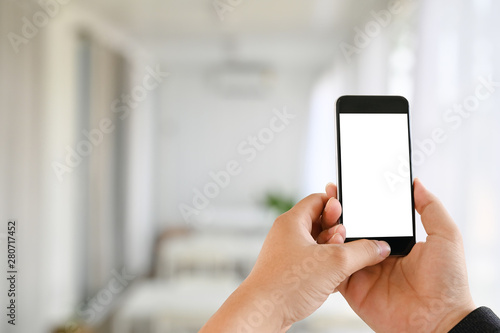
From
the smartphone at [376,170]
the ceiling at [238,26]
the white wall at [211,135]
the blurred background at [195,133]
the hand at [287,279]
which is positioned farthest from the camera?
the white wall at [211,135]

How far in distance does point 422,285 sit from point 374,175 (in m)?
0.13

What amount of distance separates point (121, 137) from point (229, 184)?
731mm

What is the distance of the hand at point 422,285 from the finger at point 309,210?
0.02m

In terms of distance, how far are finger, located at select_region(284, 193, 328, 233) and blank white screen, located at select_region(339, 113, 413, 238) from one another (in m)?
0.03

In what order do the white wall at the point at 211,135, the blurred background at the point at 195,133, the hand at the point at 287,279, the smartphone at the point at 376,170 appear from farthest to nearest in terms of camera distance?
1. the white wall at the point at 211,135
2. the blurred background at the point at 195,133
3. the smartphone at the point at 376,170
4. the hand at the point at 287,279

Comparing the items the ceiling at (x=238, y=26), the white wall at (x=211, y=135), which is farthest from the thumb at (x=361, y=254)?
the white wall at (x=211, y=135)

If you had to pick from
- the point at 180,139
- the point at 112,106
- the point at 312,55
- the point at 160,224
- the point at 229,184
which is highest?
the point at 312,55

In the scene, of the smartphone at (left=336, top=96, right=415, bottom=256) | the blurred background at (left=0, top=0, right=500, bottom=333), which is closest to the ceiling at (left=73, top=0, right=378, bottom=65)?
the blurred background at (left=0, top=0, right=500, bottom=333)

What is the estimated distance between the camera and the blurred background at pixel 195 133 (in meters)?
0.98

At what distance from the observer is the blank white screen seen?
0.47 metres

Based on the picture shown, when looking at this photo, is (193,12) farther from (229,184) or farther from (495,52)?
(495,52)

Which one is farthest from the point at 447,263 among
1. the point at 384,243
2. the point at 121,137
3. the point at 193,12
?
the point at 121,137

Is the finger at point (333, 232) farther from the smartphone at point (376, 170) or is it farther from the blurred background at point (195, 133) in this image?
the blurred background at point (195, 133)

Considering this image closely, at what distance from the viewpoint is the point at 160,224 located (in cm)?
244
